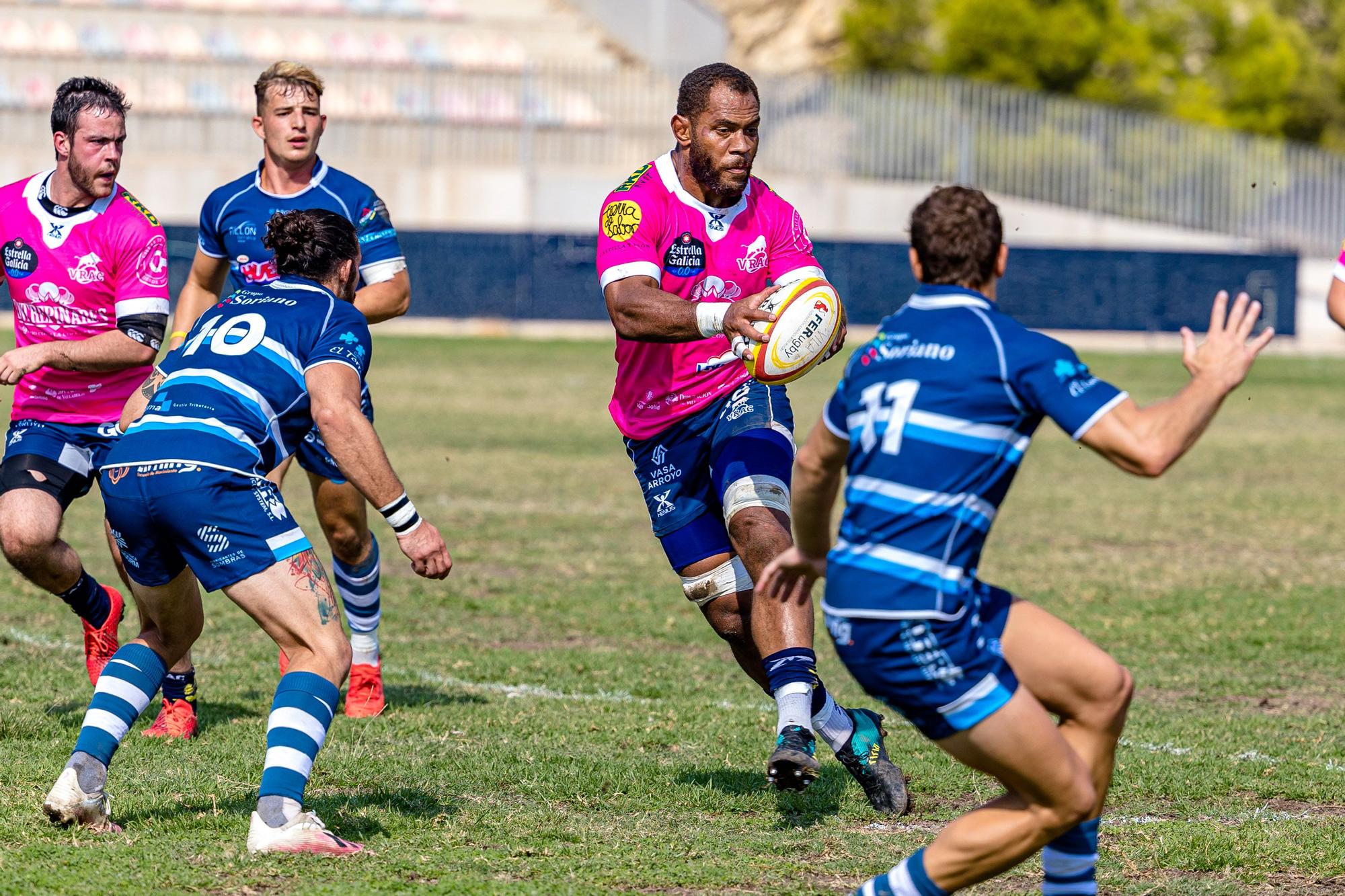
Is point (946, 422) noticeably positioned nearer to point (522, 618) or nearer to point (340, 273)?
point (340, 273)

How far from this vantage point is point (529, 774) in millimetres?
6121

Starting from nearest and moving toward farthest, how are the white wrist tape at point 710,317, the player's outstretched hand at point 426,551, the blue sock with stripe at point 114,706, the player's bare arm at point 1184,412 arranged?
the player's bare arm at point 1184,412
the player's outstretched hand at point 426,551
the blue sock with stripe at point 114,706
the white wrist tape at point 710,317

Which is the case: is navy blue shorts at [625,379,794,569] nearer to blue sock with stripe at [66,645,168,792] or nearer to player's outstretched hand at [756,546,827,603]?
player's outstretched hand at [756,546,827,603]

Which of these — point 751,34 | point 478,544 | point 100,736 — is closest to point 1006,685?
point 100,736

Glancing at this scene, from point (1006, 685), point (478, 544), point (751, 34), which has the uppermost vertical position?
point (751, 34)

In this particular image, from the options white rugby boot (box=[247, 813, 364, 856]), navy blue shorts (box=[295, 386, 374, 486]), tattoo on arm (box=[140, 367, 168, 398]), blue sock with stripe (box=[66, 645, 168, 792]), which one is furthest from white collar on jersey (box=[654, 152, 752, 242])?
white rugby boot (box=[247, 813, 364, 856])

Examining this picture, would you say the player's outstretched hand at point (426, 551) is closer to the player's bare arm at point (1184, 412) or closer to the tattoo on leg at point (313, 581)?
the tattoo on leg at point (313, 581)

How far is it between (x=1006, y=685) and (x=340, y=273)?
2.50 m

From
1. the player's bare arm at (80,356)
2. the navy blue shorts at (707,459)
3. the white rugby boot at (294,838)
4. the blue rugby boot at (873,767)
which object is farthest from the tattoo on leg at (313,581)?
the player's bare arm at (80,356)

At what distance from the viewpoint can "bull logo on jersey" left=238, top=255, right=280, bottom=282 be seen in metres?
7.27

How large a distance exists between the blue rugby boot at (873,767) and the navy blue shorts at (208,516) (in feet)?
6.33

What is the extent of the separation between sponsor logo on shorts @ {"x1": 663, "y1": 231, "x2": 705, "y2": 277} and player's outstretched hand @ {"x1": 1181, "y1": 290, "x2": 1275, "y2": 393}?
2.47m

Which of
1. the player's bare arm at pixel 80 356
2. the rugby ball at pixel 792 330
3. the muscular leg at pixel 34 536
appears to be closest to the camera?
the rugby ball at pixel 792 330

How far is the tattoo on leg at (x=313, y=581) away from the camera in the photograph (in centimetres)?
503
